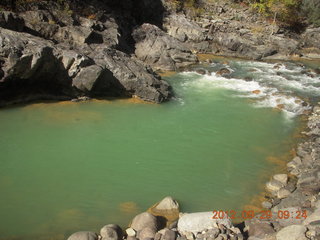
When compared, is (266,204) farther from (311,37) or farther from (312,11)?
(312,11)

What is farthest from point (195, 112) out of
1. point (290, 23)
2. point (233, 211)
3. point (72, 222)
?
point (290, 23)

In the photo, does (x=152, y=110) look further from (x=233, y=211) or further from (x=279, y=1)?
(x=279, y=1)

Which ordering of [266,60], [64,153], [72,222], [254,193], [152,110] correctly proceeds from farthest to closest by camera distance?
[266,60] < [152,110] < [64,153] < [254,193] < [72,222]

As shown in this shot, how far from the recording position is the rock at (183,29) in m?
33.5

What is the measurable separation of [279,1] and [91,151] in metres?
34.5

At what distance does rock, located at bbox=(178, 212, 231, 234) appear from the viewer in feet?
27.7

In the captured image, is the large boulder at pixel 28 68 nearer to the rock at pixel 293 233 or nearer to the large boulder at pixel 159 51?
the large boulder at pixel 159 51

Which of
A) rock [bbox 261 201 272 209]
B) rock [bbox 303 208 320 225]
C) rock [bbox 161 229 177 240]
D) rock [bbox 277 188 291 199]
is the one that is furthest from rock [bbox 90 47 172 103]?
rock [bbox 303 208 320 225]

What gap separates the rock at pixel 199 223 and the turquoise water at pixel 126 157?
4.84 ft

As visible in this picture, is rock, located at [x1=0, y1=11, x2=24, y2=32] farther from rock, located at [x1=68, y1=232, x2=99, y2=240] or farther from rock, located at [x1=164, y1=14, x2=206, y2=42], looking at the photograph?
rock, located at [x1=164, y1=14, x2=206, y2=42]

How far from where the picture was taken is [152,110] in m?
18.0

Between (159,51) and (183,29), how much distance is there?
802cm
